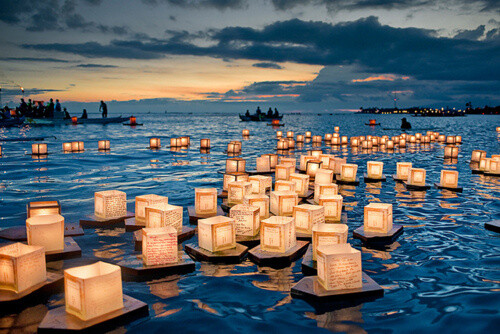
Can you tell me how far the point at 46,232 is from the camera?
6996mm

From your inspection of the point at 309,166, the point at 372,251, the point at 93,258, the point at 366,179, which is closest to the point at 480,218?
the point at 372,251

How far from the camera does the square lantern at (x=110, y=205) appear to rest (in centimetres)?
953

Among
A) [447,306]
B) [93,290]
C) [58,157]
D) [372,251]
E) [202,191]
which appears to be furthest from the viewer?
[58,157]

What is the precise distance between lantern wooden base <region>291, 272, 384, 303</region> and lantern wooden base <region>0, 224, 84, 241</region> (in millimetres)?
5306

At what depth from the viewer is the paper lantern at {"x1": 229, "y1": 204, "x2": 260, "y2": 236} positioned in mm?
8258

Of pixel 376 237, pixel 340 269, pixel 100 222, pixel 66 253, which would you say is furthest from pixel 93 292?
pixel 376 237

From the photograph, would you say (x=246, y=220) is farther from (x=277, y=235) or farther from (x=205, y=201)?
(x=205, y=201)

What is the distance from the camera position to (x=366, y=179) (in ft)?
52.5

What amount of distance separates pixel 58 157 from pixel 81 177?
25.3ft

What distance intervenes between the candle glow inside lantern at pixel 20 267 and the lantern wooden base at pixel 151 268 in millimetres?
1313

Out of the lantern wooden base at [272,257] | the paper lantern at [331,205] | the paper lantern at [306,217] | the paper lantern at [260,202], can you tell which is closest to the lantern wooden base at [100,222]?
the paper lantern at [260,202]

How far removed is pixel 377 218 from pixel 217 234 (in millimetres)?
3648

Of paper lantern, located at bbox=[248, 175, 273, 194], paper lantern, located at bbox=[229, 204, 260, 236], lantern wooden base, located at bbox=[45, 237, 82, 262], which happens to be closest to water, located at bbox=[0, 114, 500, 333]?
lantern wooden base, located at bbox=[45, 237, 82, 262]

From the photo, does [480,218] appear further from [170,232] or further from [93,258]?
[93,258]
